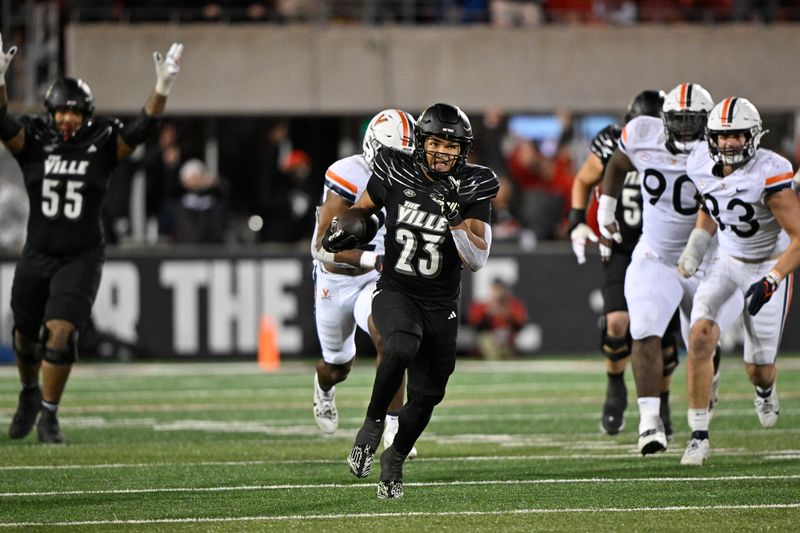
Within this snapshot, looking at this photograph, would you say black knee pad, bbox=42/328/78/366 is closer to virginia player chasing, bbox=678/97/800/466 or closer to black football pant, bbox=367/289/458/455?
black football pant, bbox=367/289/458/455

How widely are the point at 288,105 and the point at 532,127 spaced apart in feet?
9.22

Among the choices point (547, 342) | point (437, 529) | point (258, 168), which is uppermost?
point (437, 529)

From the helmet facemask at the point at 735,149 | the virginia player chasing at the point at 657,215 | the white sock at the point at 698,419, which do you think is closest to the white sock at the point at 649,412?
the virginia player chasing at the point at 657,215

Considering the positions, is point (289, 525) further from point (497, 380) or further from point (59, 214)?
point (497, 380)

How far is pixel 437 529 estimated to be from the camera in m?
5.41

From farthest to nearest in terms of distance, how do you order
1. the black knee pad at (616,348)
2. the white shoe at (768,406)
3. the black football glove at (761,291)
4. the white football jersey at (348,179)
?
1. the black knee pad at (616,348)
2. the white shoe at (768,406)
3. the white football jersey at (348,179)
4. the black football glove at (761,291)

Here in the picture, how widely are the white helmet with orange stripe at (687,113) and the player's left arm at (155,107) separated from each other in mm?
2665

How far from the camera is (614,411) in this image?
29.0ft

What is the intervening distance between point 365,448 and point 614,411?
3089mm

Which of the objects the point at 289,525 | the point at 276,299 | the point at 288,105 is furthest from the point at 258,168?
the point at 289,525

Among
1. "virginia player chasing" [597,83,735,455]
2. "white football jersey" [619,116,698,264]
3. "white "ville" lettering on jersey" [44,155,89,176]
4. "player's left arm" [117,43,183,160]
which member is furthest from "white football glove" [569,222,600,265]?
"white "ville" lettering on jersey" [44,155,89,176]

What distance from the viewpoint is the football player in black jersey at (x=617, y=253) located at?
28.8 feet

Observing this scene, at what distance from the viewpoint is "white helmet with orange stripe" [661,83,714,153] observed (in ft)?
26.0

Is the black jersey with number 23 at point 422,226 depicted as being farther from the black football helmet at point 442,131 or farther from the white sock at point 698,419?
the white sock at point 698,419
